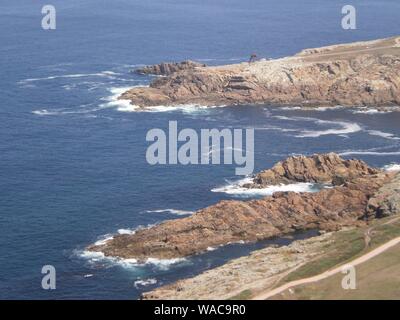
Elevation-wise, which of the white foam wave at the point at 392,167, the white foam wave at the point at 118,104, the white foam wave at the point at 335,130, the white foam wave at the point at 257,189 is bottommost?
the white foam wave at the point at 257,189

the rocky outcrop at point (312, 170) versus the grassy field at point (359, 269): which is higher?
the rocky outcrop at point (312, 170)

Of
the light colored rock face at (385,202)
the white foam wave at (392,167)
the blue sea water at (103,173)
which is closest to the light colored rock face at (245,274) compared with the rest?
the blue sea water at (103,173)

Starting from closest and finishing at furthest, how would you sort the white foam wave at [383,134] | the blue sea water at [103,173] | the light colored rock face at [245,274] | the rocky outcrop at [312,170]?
1. the light colored rock face at [245,274]
2. the blue sea water at [103,173]
3. the rocky outcrop at [312,170]
4. the white foam wave at [383,134]

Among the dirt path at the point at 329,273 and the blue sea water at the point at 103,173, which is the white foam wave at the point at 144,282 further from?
the dirt path at the point at 329,273

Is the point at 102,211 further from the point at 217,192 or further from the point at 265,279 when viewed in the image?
the point at 265,279

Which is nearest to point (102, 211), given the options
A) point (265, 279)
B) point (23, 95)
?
point (265, 279)

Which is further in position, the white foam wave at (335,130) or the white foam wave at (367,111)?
the white foam wave at (367,111)

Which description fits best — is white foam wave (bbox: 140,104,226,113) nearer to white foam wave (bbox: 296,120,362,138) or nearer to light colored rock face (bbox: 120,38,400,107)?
light colored rock face (bbox: 120,38,400,107)
